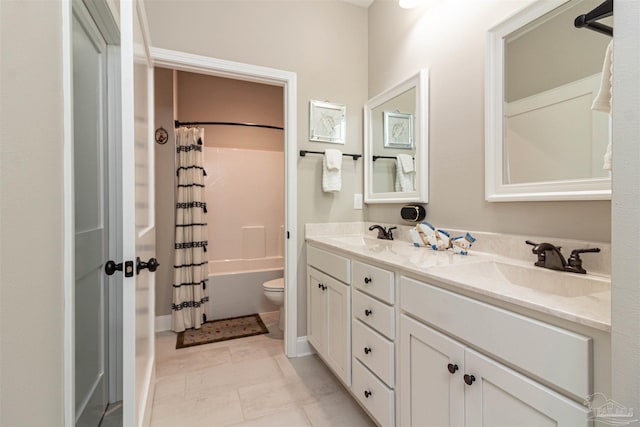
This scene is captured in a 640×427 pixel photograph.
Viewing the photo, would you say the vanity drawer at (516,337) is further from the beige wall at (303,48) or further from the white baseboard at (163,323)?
the white baseboard at (163,323)

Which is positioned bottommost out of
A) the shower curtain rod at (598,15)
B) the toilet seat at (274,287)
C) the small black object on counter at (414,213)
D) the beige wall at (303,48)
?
the toilet seat at (274,287)

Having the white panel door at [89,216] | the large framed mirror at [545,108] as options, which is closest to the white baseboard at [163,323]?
the white panel door at [89,216]

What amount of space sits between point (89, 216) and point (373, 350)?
155 cm

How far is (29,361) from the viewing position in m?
0.64

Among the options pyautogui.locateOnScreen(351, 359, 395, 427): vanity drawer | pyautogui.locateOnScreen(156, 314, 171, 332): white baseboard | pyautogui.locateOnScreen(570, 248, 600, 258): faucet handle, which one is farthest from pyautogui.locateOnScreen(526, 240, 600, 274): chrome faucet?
pyautogui.locateOnScreen(156, 314, 171, 332): white baseboard

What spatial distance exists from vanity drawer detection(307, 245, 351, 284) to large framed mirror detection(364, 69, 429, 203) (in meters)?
0.64

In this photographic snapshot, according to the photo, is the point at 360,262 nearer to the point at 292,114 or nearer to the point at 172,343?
the point at 292,114

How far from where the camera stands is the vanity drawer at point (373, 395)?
1.26 metres

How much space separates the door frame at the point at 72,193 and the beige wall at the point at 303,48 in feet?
1.50

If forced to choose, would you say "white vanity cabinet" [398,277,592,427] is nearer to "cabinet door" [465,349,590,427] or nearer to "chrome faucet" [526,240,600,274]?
"cabinet door" [465,349,590,427]

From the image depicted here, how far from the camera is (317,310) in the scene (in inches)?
80.4

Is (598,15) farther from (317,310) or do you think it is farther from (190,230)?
(190,230)

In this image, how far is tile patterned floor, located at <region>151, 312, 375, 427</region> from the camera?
1.55 m

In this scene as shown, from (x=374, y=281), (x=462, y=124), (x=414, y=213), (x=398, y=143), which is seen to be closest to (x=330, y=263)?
(x=374, y=281)
